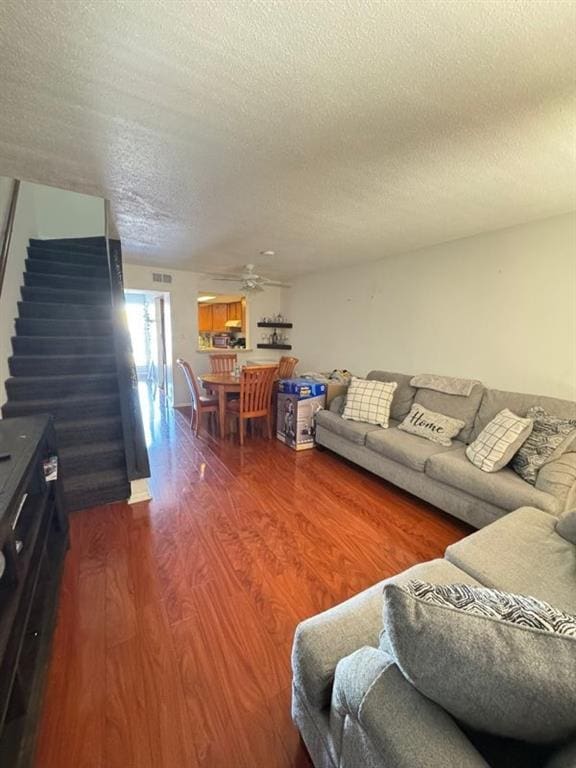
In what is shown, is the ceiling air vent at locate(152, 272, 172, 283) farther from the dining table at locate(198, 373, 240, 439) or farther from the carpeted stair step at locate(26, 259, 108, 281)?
the dining table at locate(198, 373, 240, 439)

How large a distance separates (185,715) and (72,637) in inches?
25.9

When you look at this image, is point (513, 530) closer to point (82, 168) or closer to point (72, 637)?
point (72, 637)

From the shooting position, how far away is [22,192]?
3.31m

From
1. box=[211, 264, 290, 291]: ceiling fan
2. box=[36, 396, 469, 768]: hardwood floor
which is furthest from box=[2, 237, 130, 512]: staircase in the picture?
box=[211, 264, 290, 291]: ceiling fan

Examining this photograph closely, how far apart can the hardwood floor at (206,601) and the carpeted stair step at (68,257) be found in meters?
2.92

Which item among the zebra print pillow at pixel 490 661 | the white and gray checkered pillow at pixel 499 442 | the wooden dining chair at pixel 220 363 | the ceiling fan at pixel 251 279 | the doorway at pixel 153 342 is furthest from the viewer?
the doorway at pixel 153 342

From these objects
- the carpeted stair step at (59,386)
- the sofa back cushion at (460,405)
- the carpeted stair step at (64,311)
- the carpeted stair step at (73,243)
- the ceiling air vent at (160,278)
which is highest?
the carpeted stair step at (73,243)

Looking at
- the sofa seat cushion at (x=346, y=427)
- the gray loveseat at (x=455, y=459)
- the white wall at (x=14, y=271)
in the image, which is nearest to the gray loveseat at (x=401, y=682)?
the gray loveseat at (x=455, y=459)

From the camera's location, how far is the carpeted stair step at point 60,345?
114 inches

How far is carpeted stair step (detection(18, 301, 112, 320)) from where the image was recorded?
10.4ft

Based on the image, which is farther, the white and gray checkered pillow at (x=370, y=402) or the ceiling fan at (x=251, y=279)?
the ceiling fan at (x=251, y=279)

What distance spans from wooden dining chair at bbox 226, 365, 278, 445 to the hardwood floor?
1.00 m

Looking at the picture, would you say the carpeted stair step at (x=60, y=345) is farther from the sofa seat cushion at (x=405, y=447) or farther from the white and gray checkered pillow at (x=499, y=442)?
the white and gray checkered pillow at (x=499, y=442)

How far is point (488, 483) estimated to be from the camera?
6.86ft
